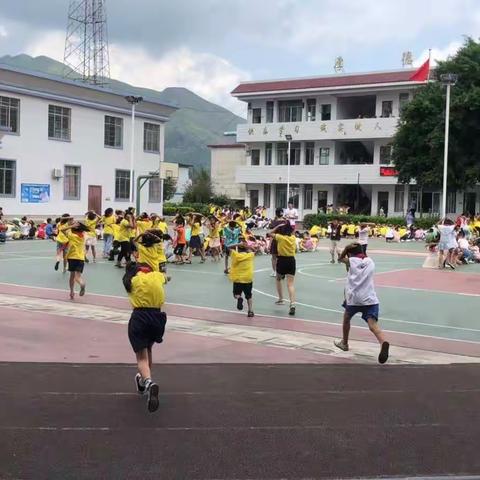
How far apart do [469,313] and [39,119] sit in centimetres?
3132

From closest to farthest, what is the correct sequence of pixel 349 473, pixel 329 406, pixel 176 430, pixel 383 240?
1. pixel 349 473
2. pixel 176 430
3. pixel 329 406
4. pixel 383 240

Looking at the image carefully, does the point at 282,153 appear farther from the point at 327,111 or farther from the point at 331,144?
the point at 327,111

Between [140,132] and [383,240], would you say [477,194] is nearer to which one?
[383,240]

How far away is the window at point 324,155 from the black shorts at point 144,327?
50915 millimetres

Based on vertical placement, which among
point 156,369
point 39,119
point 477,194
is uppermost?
point 39,119

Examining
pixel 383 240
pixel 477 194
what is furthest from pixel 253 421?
→ pixel 477 194

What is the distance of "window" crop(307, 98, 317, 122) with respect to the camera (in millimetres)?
57250

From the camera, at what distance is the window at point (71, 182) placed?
136 feet

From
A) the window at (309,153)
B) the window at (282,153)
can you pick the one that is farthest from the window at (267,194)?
the window at (309,153)

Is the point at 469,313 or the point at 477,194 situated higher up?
the point at 477,194

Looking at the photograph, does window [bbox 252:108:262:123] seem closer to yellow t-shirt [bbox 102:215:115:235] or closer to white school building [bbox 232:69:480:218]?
white school building [bbox 232:69:480:218]

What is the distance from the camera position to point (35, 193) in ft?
129

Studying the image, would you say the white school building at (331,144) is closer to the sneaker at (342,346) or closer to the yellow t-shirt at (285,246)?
the yellow t-shirt at (285,246)

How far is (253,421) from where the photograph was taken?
20.7 ft
